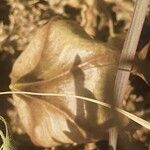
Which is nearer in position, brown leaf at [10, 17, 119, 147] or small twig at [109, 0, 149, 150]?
small twig at [109, 0, 149, 150]

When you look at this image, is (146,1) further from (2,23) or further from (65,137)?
(2,23)

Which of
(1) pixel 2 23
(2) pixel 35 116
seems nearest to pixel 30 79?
(2) pixel 35 116

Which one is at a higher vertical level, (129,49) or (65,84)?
(129,49)

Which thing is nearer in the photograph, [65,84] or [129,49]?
[129,49]

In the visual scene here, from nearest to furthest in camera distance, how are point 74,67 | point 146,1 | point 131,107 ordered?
point 146,1, point 74,67, point 131,107
